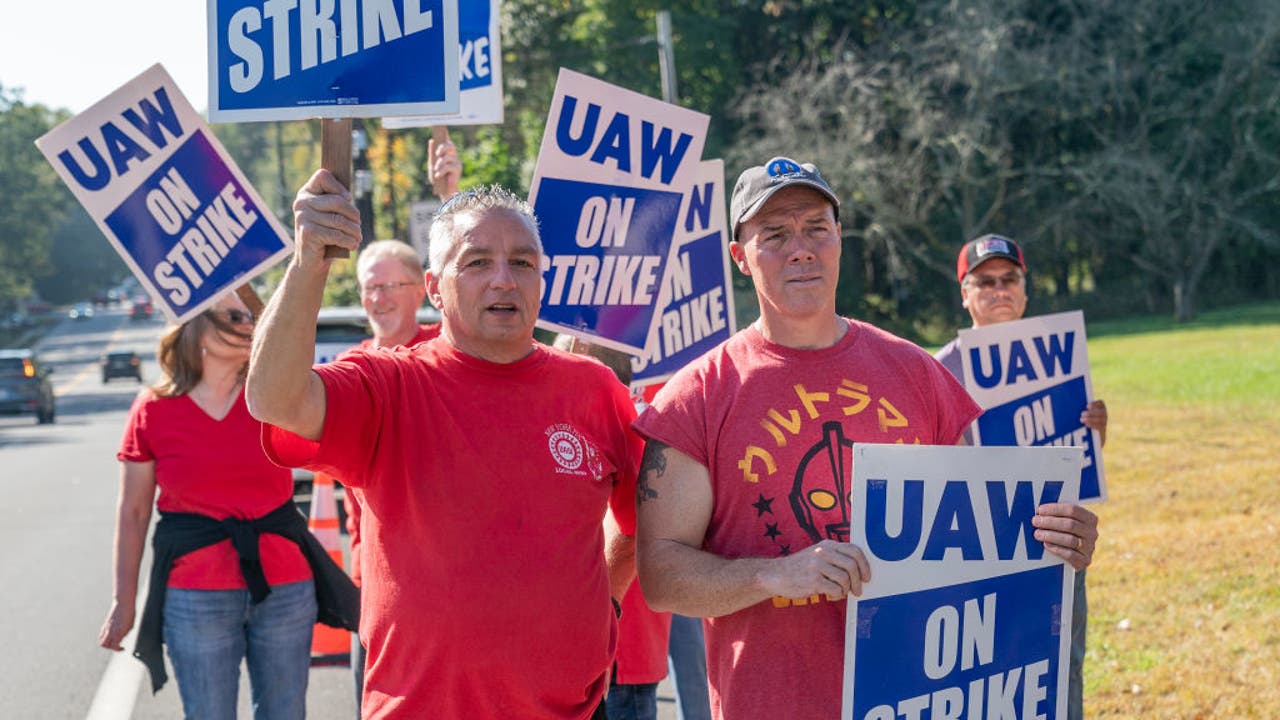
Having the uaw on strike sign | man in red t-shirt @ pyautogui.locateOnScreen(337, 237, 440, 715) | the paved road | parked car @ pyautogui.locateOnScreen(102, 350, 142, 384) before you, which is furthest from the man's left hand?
parked car @ pyautogui.locateOnScreen(102, 350, 142, 384)

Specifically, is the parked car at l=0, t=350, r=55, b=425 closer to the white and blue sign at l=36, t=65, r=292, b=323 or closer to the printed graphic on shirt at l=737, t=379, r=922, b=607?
the white and blue sign at l=36, t=65, r=292, b=323

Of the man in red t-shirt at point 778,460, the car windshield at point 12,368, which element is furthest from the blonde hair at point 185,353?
the car windshield at point 12,368

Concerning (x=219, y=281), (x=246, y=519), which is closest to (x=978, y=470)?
(x=246, y=519)

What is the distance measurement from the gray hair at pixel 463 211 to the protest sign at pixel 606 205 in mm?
1399

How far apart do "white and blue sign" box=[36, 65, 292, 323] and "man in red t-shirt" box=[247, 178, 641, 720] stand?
188cm

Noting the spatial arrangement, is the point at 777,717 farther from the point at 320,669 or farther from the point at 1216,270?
the point at 1216,270

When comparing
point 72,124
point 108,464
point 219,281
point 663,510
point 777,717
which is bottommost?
point 108,464

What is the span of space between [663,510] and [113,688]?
5.54 metres

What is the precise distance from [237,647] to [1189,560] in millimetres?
6397

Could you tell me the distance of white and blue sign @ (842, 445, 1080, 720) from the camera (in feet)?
9.34

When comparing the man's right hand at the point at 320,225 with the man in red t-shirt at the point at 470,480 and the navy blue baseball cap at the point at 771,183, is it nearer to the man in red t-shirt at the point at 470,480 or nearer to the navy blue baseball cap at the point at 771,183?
the man in red t-shirt at the point at 470,480

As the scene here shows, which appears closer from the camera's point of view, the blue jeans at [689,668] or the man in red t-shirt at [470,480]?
the man in red t-shirt at [470,480]

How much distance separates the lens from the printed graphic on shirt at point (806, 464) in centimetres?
294

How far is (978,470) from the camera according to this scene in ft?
9.71
